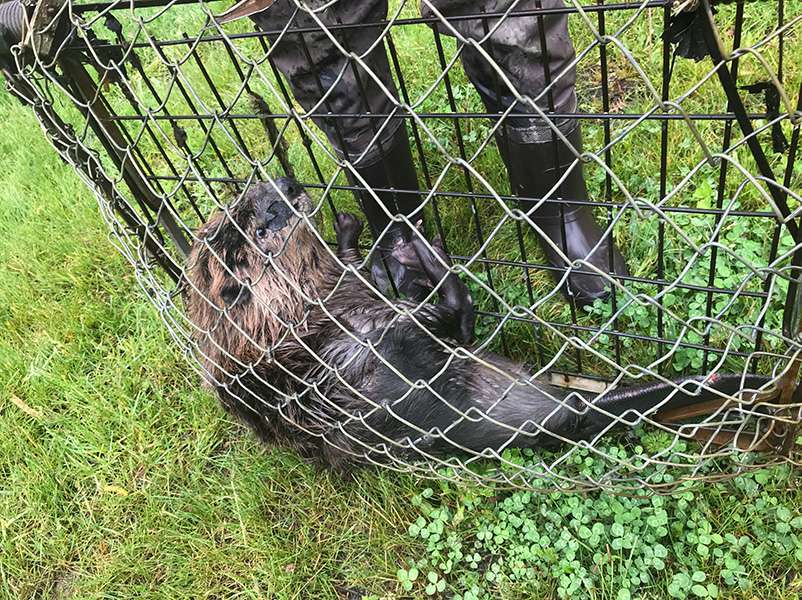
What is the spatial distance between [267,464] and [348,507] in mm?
330

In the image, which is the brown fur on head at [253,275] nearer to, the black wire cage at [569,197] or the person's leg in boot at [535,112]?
the black wire cage at [569,197]

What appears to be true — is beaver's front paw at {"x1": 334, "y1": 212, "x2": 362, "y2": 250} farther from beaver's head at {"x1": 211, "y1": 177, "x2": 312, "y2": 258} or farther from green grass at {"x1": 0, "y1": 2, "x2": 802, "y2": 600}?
green grass at {"x1": 0, "y1": 2, "x2": 802, "y2": 600}

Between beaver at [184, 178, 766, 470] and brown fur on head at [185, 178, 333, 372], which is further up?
brown fur on head at [185, 178, 333, 372]

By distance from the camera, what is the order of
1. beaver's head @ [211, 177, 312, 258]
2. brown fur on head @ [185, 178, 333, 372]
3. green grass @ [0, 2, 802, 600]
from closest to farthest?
green grass @ [0, 2, 802, 600], brown fur on head @ [185, 178, 333, 372], beaver's head @ [211, 177, 312, 258]

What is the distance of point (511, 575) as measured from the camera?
6.31ft

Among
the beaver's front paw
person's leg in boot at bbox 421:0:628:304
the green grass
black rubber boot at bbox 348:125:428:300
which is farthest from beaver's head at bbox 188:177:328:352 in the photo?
person's leg in boot at bbox 421:0:628:304

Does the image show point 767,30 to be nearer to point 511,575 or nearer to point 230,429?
point 511,575

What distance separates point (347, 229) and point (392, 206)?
0.19 meters

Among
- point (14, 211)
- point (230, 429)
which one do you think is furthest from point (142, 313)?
point (14, 211)

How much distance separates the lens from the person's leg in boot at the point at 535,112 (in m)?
1.90

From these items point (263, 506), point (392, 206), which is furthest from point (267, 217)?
point (263, 506)

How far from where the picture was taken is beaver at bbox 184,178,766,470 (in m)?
2.06

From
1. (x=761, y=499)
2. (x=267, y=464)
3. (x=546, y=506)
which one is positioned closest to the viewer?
(x=761, y=499)

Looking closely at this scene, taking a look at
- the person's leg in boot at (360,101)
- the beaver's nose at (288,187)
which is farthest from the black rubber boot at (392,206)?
the beaver's nose at (288,187)
